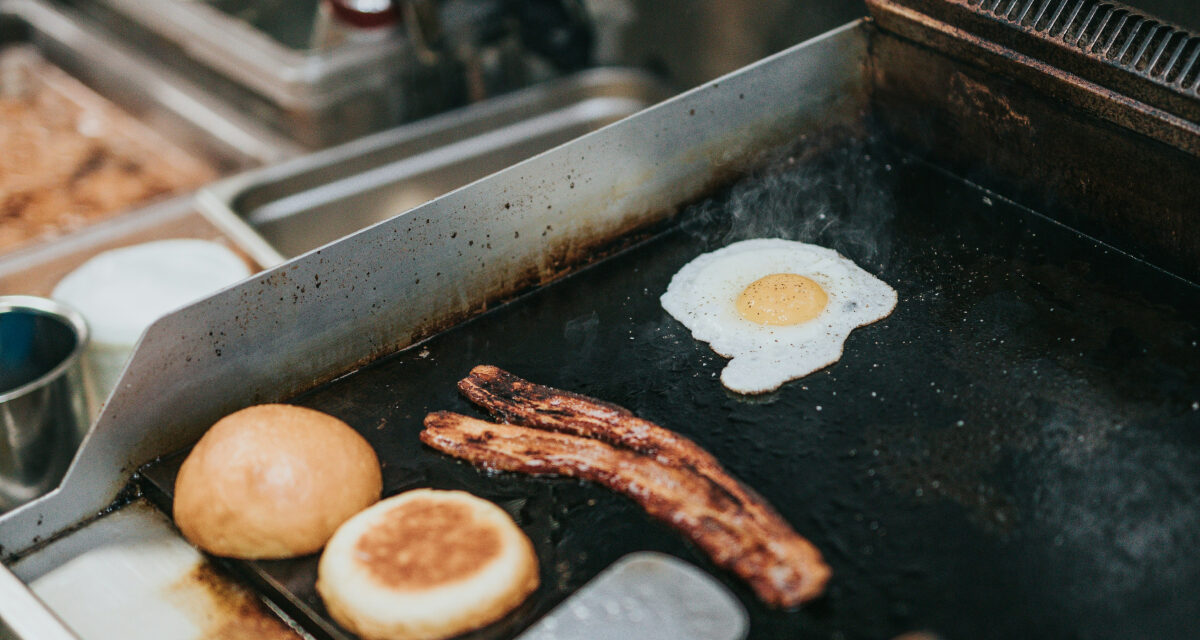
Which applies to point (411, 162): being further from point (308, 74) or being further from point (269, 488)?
point (269, 488)

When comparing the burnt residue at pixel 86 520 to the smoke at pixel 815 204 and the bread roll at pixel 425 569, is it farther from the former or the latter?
the smoke at pixel 815 204

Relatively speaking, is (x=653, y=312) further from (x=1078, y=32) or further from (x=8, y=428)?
(x=8, y=428)

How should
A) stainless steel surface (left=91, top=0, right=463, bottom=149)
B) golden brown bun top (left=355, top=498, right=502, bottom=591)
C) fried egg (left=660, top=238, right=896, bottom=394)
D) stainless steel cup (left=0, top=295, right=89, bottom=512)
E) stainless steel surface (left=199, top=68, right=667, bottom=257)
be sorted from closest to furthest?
golden brown bun top (left=355, top=498, right=502, bottom=591) < fried egg (left=660, top=238, right=896, bottom=394) < stainless steel cup (left=0, top=295, right=89, bottom=512) < stainless steel surface (left=199, top=68, right=667, bottom=257) < stainless steel surface (left=91, top=0, right=463, bottom=149)

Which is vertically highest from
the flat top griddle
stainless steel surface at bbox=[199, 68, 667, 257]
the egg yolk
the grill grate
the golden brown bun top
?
the grill grate

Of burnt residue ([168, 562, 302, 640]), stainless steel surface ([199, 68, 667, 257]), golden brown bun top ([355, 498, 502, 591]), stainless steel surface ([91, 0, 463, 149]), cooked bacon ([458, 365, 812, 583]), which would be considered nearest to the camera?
golden brown bun top ([355, 498, 502, 591])

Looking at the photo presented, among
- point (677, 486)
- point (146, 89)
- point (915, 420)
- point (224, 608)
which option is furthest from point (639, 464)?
point (146, 89)

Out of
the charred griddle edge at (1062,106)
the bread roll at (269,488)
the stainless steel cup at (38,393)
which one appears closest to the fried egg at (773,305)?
the charred griddle edge at (1062,106)

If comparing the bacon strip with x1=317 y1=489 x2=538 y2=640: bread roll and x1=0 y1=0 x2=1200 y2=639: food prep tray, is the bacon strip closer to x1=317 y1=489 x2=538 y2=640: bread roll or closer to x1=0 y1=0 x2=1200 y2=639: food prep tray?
x1=0 y1=0 x2=1200 y2=639: food prep tray

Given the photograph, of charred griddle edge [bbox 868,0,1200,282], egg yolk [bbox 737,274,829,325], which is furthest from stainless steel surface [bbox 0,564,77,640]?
charred griddle edge [bbox 868,0,1200,282]
